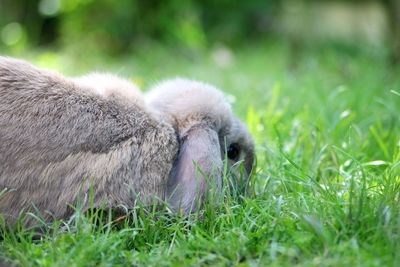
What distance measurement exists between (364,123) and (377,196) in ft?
5.80

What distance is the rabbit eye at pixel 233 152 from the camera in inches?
150

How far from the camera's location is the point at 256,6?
1039cm

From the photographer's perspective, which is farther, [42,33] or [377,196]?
[42,33]

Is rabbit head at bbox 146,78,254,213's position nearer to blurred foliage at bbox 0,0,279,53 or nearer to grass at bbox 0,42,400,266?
grass at bbox 0,42,400,266

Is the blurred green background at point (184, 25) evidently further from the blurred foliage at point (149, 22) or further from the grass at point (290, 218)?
the grass at point (290, 218)

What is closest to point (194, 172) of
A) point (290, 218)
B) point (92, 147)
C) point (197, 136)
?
point (197, 136)

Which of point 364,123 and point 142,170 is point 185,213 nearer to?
point 142,170

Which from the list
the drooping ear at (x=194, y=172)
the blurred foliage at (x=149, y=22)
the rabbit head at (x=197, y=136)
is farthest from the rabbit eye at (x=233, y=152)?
the blurred foliage at (x=149, y=22)

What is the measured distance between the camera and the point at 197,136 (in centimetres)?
342

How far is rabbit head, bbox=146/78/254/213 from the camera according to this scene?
3.22 meters

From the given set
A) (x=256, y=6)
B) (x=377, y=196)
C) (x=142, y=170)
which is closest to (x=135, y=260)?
(x=142, y=170)

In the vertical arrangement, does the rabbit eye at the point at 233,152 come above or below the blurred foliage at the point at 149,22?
below

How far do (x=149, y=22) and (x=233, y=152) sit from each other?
6.12m

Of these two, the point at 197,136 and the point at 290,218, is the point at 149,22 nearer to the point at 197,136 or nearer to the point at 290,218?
the point at 197,136
